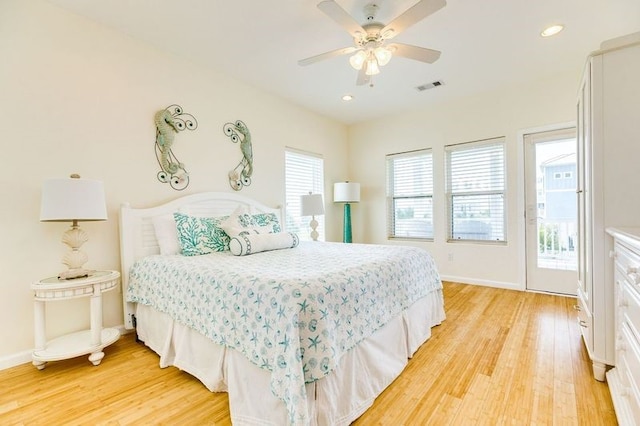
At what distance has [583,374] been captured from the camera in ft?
6.03

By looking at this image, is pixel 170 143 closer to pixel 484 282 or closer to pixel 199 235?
pixel 199 235


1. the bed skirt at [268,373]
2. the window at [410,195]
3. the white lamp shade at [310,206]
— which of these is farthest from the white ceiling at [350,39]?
the bed skirt at [268,373]

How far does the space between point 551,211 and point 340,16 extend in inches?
135

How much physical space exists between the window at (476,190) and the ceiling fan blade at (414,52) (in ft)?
7.39

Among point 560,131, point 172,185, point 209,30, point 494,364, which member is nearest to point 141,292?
point 172,185

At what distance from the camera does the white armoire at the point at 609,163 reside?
1.59 m

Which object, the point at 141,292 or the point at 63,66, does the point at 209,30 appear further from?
the point at 141,292

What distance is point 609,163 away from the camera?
5.40 ft

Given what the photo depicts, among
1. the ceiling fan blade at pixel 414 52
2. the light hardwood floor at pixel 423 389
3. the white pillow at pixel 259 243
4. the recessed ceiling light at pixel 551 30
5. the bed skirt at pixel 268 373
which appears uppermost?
the recessed ceiling light at pixel 551 30

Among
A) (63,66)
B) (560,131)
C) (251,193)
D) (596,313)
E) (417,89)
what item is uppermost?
(417,89)

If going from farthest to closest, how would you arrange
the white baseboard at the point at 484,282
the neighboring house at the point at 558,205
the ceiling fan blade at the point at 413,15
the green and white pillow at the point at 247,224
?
the white baseboard at the point at 484,282 < the neighboring house at the point at 558,205 < the green and white pillow at the point at 247,224 < the ceiling fan blade at the point at 413,15

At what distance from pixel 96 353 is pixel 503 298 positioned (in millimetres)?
3983

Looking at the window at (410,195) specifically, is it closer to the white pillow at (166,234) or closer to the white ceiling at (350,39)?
the white ceiling at (350,39)

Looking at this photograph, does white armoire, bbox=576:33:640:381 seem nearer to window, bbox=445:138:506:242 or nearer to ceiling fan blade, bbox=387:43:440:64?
ceiling fan blade, bbox=387:43:440:64
